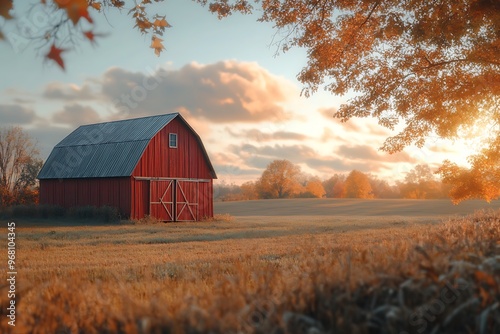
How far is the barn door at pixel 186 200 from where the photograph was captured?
36844mm

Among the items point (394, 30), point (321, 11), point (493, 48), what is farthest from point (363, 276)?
point (493, 48)

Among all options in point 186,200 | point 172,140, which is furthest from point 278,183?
point 172,140

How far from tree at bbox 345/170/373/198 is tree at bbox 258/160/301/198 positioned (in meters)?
15.6

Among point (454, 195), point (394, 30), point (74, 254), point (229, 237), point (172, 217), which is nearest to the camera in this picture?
point (394, 30)

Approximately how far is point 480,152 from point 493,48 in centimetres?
861

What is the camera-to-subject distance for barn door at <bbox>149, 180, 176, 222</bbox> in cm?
3516

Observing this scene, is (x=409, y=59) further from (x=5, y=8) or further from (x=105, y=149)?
(x=105, y=149)

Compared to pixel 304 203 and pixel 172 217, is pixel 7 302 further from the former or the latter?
pixel 304 203

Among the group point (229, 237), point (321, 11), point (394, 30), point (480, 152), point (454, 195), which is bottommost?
point (229, 237)

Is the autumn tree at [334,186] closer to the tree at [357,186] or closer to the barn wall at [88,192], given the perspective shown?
the tree at [357,186]

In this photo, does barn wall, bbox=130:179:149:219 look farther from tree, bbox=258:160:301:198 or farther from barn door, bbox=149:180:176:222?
tree, bbox=258:160:301:198

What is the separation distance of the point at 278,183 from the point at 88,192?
57.5 metres

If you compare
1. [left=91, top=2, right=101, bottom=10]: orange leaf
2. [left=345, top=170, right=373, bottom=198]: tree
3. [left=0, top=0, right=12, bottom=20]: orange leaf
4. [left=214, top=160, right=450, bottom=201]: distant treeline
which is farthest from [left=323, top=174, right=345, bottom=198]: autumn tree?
[left=0, top=0, right=12, bottom=20]: orange leaf

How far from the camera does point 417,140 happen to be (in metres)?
21.9
